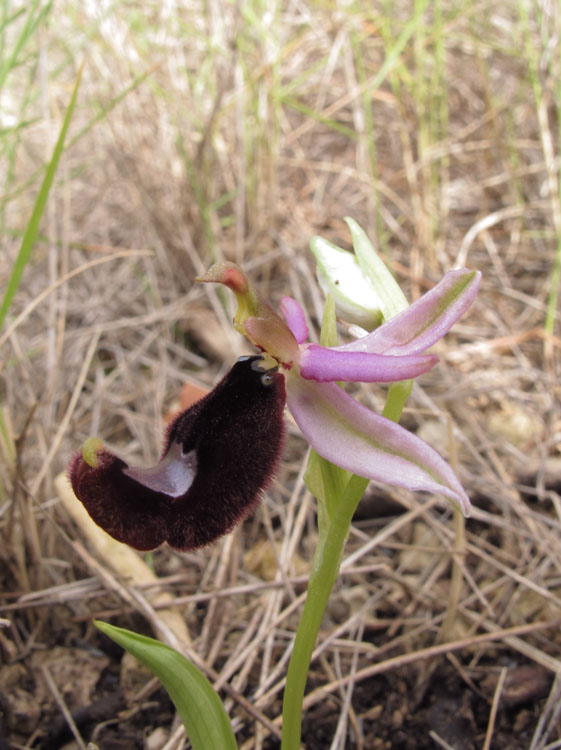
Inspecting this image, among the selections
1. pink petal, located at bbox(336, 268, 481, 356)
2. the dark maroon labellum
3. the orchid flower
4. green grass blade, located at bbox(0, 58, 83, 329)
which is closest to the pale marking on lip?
the dark maroon labellum

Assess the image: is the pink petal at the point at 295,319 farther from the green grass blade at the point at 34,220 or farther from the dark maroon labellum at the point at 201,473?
the green grass blade at the point at 34,220

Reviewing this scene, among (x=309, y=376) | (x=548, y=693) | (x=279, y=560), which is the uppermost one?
(x=309, y=376)

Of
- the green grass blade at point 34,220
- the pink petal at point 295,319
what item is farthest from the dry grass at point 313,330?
the pink petal at point 295,319

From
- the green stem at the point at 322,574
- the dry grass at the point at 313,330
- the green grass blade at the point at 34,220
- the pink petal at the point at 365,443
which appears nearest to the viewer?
the pink petal at the point at 365,443

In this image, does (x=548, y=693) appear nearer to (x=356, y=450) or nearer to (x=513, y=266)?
(x=356, y=450)

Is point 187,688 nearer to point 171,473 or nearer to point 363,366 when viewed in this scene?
point 171,473

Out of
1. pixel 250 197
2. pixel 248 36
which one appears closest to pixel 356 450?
pixel 250 197
